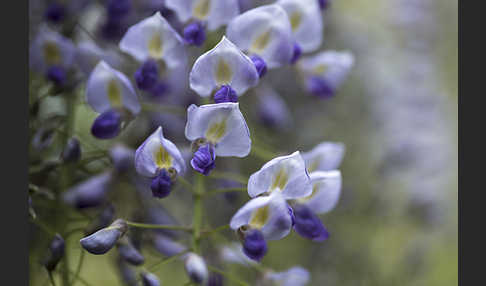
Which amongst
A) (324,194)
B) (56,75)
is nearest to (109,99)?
(56,75)

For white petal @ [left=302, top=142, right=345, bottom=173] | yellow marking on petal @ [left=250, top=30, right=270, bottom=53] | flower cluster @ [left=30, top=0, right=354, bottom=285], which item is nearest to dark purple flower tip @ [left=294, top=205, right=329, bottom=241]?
flower cluster @ [left=30, top=0, right=354, bottom=285]

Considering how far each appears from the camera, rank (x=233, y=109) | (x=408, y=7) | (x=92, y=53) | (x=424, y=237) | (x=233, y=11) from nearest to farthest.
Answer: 1. (x=233, y=109)
2. (x=233, y=11)
3. (x=92, y=53)
4. (x=424, y=237)
5. (x=408, y=7)

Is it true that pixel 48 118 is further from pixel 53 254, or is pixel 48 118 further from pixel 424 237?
pixel 424 237

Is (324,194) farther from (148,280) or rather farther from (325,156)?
(148,280)

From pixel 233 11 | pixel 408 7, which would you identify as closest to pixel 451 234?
pixel 408 7

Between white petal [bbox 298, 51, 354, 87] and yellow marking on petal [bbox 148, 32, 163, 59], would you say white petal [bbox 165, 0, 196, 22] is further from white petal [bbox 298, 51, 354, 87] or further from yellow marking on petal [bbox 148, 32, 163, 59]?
white petal [bbox 298, 51, 354, 87]

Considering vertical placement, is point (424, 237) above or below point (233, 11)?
below
